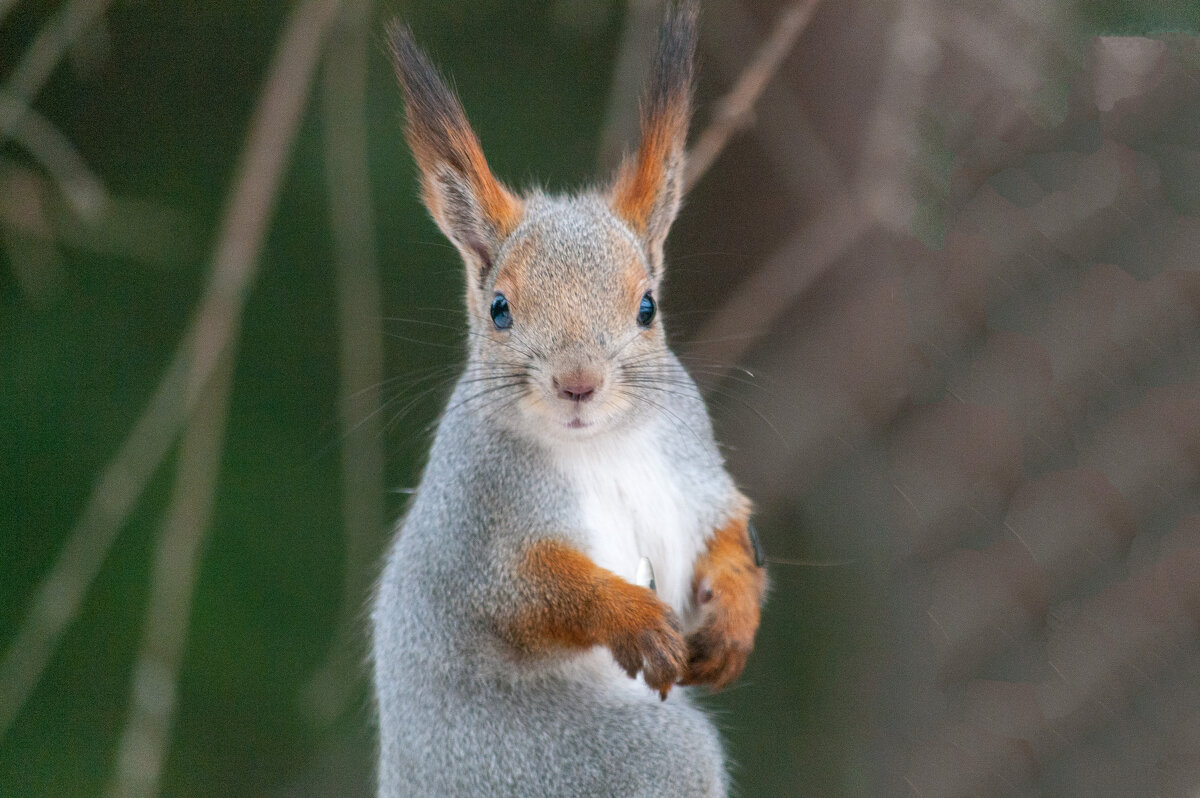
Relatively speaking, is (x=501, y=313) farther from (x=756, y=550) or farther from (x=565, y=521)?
(x=756, y=550)

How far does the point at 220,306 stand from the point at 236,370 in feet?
5.57

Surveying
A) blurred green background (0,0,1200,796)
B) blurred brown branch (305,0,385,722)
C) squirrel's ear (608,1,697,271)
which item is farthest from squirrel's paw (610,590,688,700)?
blurred green background (0,0,1200,796)

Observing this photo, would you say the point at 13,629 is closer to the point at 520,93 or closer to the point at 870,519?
the point at 520,93

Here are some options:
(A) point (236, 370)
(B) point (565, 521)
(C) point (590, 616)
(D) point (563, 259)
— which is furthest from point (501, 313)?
(A) point (236, 370)

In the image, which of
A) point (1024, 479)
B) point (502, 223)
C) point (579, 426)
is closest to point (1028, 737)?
point (1024, 479)

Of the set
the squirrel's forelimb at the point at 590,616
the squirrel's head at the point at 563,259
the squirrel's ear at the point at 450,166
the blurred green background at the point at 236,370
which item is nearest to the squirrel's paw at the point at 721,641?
the squirrel's forelimb at the point at 590,616

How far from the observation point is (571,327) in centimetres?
196

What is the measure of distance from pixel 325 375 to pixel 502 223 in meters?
2.10

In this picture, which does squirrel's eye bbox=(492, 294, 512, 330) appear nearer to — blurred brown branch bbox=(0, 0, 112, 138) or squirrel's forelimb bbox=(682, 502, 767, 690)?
squirrel's forelimb bbox=(682, 502, 767, 690)

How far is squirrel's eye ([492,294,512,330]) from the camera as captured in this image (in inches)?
81.4

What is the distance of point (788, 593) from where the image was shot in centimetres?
373

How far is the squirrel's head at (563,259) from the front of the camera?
6.39ft

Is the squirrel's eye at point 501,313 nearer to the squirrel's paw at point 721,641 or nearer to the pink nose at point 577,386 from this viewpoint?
the pink nose at point 577,386

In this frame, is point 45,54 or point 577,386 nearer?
point 577,386
